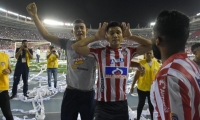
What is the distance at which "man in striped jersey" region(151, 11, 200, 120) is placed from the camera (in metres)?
0.95

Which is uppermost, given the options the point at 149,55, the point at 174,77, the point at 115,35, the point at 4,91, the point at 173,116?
the point at 115,35

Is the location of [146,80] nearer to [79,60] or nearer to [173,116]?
[79,60]

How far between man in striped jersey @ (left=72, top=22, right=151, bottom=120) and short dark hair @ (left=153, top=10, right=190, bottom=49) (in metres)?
1.14

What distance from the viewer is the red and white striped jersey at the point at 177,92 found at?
951mm

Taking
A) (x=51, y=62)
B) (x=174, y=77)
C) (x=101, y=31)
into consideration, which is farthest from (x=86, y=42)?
(x=51, y=62)

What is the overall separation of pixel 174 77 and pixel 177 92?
9 centimetres

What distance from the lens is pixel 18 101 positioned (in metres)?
6.25

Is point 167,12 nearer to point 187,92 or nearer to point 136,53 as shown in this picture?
point 187,92

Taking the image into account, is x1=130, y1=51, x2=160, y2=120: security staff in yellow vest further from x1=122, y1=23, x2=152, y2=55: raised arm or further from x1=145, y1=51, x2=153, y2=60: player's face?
Answer: x1=122, y1=23, x2=152, y2=55: raised arm

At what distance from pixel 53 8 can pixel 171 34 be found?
3794cm

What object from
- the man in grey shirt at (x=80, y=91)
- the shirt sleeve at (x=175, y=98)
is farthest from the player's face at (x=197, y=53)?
the shirt sleeve at (x=175, y=98)

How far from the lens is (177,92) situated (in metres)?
0.95

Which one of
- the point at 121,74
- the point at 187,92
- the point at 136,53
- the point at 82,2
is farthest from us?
→ the point at 82,2

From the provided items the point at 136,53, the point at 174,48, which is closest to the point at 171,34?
the point at 174,48
